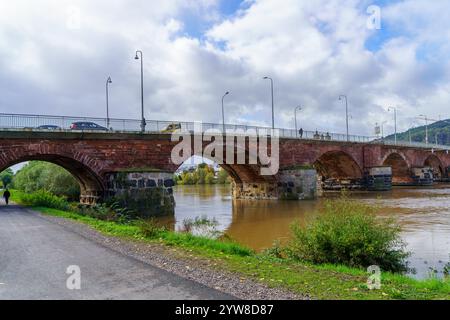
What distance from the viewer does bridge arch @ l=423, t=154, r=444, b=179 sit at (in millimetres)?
81750

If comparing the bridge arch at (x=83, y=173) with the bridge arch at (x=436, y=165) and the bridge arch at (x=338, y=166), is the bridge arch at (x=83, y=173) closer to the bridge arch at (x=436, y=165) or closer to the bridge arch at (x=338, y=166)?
the bridge arch at (x=338, y=166)

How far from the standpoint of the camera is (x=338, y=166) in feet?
187

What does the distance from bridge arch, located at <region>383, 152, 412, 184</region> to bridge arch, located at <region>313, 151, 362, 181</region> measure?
13.1 meters

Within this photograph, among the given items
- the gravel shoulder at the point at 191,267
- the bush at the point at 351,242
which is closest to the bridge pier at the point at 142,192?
the gravel shoulder at the point at 191,267

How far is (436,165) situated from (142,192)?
7931cm

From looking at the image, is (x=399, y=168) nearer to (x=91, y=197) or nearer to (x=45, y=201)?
(x=91, y=197)

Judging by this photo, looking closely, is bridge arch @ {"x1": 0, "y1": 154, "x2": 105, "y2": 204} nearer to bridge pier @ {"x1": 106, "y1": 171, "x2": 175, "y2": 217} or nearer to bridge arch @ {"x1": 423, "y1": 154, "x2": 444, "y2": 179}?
bridge pier @ {"x1": 106, "y1": 171, "x2": 175, "y2": 217}

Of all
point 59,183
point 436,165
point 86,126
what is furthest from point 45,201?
point 436,165

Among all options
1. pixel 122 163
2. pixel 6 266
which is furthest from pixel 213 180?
pixel 6 266

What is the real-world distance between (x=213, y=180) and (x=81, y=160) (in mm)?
75348

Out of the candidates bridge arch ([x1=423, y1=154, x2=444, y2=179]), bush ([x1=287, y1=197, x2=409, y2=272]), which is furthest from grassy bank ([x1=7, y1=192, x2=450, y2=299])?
bridge arch ([x1=423, y1=154, x2=444, y2=179])

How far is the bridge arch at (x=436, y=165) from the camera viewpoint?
81750mm

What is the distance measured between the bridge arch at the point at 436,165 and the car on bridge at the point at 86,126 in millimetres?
72429
